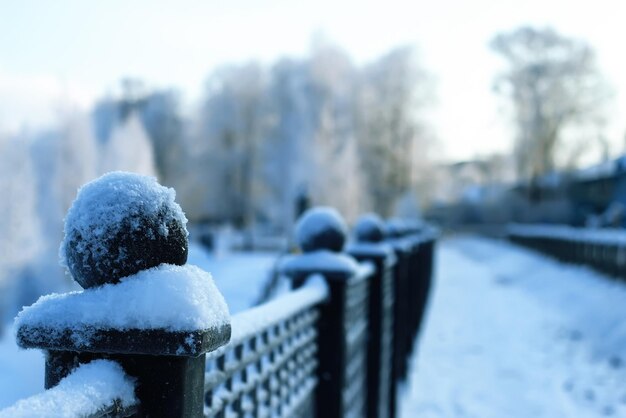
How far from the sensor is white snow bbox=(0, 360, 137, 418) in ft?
3.31

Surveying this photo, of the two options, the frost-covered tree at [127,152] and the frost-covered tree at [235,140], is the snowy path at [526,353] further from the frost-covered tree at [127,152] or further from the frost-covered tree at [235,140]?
the frost-covered tree at [235,140]

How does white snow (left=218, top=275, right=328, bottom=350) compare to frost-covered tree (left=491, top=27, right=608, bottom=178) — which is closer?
white snow (left=218, top=275, right=328, bottom=350)

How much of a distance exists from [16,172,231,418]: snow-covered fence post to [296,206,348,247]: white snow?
2241 mm

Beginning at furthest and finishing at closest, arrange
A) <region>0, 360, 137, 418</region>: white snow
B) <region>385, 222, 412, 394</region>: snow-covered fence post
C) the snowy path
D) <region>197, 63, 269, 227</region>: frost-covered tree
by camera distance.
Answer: <region>197, 63, 269, 227</region>: frost-covered tree
<region>385, 222, 412, 394</region>: snow-covered fence post
the snowy path
<region>0, 360, 137, 418</region>: white snow

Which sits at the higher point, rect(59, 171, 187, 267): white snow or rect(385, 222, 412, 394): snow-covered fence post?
rect(59, 171, 187, 267): white snow

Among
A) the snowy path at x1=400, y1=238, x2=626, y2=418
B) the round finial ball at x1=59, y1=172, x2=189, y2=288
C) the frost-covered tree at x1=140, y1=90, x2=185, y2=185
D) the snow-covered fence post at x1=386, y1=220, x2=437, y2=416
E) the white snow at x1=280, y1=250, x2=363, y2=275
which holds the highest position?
the frost-covered tree at x1=140, y1=90, x2=185, y2=185

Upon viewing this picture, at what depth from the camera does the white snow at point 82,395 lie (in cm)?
101

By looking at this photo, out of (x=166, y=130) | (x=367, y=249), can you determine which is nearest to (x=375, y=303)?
(x=367, y=249)

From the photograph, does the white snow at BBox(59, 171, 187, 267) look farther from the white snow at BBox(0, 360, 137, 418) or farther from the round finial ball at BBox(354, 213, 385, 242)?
the round finial ball at BBox(354, 213, 385, 242)

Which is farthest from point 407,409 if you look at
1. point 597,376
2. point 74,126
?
point 74,126

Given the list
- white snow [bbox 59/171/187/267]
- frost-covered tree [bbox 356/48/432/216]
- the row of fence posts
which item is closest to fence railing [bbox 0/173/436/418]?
the row of fence posts

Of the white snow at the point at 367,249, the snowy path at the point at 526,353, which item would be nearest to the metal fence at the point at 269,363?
the white snow at the point at 367,249

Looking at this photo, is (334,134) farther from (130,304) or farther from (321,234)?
(130,304)

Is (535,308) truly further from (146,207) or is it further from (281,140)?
(281,140)
